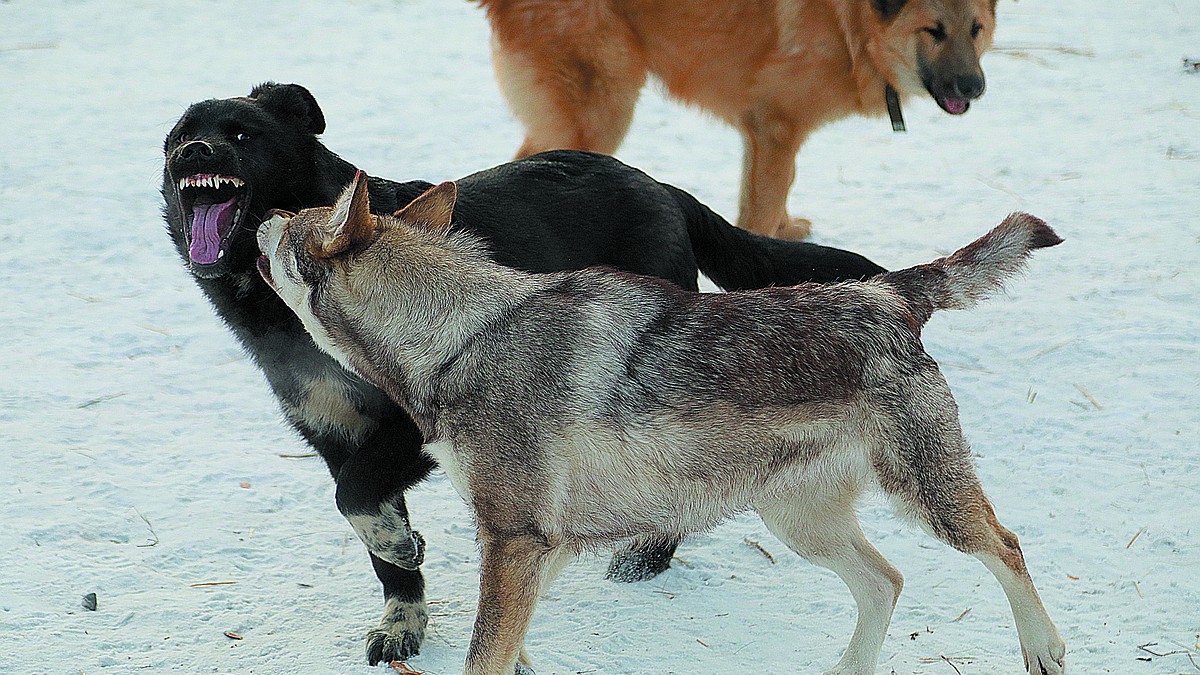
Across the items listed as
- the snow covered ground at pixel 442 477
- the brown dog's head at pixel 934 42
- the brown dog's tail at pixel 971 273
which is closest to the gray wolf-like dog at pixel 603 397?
the brown dog's tail at pixel 971 273

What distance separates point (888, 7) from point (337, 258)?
423 cm

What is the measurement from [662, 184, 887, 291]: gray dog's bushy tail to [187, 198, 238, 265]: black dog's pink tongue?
5.31ft

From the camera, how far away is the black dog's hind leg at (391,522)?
3.59 meters

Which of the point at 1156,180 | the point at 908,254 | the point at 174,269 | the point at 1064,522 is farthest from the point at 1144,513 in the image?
the point at 174,269

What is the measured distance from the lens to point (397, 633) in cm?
373

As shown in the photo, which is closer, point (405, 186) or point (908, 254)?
point (405, 186)

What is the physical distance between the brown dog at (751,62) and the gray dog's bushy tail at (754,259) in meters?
2.17

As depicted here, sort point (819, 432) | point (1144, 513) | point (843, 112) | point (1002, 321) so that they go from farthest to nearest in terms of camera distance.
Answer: point (843, 112) → point (1002, 321) → point (1144, 513) → point (819, 432)

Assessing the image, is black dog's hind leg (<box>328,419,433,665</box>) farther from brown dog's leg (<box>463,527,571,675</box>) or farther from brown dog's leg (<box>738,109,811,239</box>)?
brown dog's leg (<box>738,109,811,239</box>)

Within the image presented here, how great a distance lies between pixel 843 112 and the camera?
21.9ft

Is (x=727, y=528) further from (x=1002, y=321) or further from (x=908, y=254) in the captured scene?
(x=908, y=254)

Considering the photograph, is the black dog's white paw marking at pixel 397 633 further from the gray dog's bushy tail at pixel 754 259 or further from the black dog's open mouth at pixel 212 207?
the gray dog's bushy tail at pixel 754 259

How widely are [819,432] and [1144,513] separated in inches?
80.1

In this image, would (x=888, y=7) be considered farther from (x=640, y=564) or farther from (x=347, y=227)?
(x=347, y=227)
